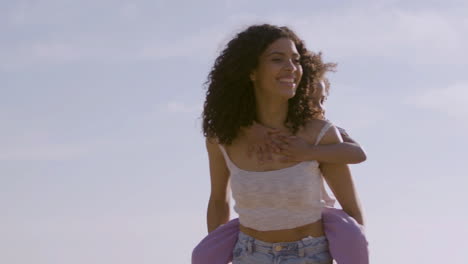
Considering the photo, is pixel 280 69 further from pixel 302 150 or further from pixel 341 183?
pixel 341 183

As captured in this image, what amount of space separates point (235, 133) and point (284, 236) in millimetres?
803

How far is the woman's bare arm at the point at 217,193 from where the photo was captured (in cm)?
684

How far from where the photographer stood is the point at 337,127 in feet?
22.0

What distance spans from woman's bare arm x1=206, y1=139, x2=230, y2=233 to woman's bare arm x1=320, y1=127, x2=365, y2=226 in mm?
787

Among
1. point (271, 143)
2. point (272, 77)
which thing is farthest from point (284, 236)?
point (272, 77)

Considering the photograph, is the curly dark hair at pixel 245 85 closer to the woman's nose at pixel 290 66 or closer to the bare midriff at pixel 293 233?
the woman's nose at pixel 290 66

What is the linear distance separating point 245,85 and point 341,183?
0.96m

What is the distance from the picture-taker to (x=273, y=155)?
640cm

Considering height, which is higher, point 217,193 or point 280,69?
point 280,69

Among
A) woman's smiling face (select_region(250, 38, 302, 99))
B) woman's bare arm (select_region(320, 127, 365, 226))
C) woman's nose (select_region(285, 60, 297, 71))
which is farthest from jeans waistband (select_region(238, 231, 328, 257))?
woman's nose (select_region(285, 60, 297, 71))

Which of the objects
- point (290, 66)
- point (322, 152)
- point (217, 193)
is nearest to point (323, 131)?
point (322, 152)

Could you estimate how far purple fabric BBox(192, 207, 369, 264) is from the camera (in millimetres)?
6238

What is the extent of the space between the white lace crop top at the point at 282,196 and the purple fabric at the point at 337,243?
0.36ft

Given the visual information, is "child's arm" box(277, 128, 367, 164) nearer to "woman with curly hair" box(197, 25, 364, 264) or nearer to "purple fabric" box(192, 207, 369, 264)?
"woman with curly hair" box(197, 25, 364, 264)
